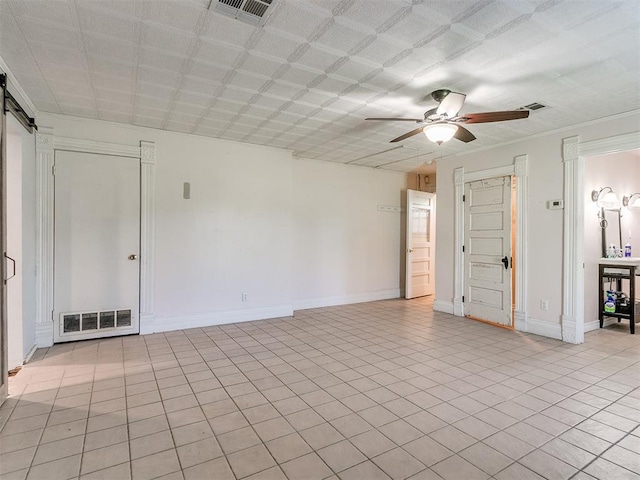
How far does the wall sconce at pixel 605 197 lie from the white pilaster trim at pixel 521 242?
3.41 feet

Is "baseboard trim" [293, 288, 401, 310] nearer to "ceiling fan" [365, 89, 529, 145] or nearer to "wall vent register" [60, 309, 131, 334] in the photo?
"wall vent register" [60, 309, 131, 334]

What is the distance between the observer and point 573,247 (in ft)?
13.7

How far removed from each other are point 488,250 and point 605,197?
5.71 ft

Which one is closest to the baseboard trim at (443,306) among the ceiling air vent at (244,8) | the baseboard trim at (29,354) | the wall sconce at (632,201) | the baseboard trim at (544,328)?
the baseboard trim at (544,328)

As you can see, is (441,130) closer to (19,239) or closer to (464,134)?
(464,134)

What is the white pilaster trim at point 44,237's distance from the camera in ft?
12.6

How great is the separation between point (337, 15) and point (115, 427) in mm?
3120

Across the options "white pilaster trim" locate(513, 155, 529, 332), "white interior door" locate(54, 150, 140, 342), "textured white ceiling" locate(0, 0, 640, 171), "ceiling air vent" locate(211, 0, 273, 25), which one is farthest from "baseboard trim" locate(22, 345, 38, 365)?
"white pilaster trim" locate(513, 155, 529, 332)

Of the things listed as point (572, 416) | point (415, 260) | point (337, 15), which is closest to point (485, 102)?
point (337, 15)

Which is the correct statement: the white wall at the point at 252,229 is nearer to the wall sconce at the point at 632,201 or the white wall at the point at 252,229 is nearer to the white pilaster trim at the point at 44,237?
the white pilaster trim at the point at 44,237

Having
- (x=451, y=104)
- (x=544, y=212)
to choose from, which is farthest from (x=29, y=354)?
(x=544, y=212)

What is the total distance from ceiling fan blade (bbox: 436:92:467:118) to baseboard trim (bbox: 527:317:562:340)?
10.5ft

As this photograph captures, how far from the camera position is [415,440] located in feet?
7.02

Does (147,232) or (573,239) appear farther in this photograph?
(147,232)
